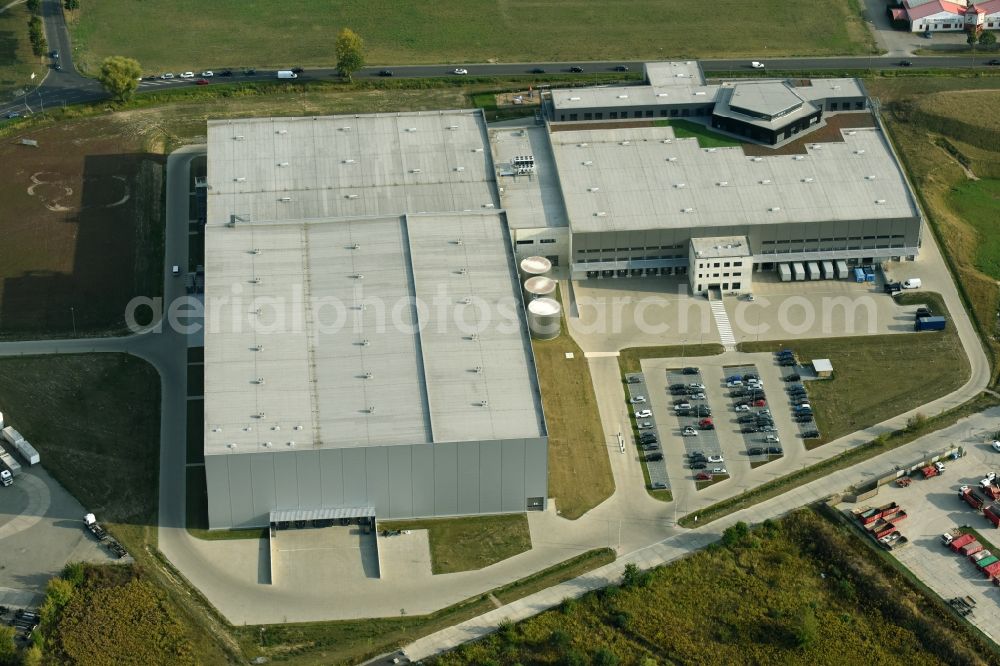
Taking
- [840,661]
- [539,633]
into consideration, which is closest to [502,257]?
[539,633]

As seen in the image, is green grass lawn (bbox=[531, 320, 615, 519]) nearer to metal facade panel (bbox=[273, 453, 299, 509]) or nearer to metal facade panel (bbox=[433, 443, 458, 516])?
metal facade panel (bbox=[433, 443, 458, 516])

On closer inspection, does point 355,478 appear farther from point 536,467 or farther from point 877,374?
point 877,374

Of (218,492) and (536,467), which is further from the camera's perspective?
(536,467)

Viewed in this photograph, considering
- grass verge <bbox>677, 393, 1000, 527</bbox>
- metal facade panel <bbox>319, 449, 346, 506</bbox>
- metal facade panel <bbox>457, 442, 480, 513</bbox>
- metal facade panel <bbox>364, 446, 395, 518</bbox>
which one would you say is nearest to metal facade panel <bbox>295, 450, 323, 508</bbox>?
metal facade panel <bbox>319, 449, 346, 506</bbox>

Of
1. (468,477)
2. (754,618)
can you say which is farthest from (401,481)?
(754,618)

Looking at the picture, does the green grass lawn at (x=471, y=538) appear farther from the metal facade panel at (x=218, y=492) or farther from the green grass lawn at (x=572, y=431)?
the metal facade panel at (x=218, y=492)

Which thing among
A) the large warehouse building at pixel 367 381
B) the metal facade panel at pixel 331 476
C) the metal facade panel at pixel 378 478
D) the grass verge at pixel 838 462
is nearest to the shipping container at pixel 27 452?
the large warehouse building at pixel 367 381
